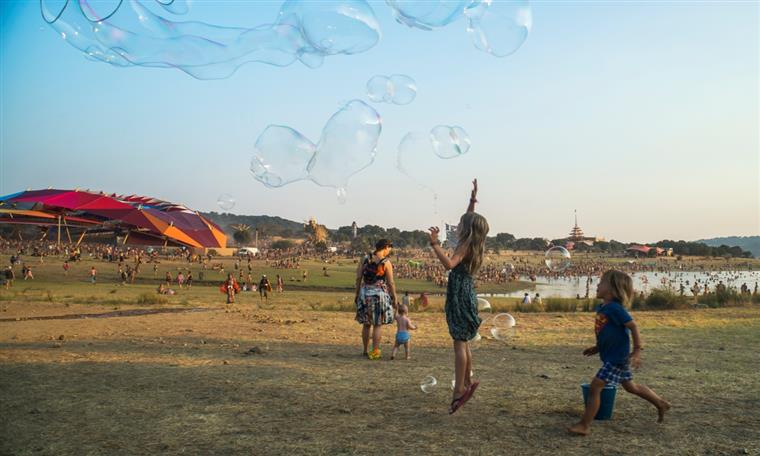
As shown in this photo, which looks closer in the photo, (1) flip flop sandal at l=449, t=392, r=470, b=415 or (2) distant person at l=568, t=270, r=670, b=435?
(2) distant person at l=568, t=270, r=670, b=435

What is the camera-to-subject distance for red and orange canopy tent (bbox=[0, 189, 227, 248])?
1833 inches

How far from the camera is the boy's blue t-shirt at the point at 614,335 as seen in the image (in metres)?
4.93

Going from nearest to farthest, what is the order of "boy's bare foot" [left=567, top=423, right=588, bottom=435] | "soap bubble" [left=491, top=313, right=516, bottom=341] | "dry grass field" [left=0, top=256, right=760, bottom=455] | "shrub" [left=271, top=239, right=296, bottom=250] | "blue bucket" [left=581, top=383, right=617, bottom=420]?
1. "dry grass field" [left=0, top=256, right=760, bottom=455]
2. "boy's bare foot" [left=567, top=423, right=588, bottom=435]
3. "blue bucket" [left=581, top=383, right=617, bottom=420]
4. "soap bubble" [left=491, top=313, right=516, bottom=341]
5. "shrub" [left=271, top=239, right=296, bottom=250]

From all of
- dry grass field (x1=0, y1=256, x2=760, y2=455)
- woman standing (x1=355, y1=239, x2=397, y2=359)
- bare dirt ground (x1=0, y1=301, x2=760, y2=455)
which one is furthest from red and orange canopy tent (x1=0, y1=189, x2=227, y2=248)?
woman standing (x1=355, y1=239, x2=397, y2=359)

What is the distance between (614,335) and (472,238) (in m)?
1.67

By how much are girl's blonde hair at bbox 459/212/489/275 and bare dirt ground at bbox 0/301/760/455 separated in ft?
4.87

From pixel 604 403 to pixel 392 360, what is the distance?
416 cm

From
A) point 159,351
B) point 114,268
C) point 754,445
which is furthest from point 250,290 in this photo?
point 754,445

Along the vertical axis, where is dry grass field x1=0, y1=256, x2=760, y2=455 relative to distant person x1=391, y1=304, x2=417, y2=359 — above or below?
below

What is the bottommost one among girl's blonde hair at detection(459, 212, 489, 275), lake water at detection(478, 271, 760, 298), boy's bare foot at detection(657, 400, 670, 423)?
lake water at detection(478, 271, 760, 298)

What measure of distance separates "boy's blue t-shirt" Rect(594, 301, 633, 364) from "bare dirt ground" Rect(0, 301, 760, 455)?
2.17 feet

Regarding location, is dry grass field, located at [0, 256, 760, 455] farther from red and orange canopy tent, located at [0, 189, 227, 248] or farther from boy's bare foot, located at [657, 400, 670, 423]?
red and orange canopy tent, located at [0, 189, 227, 248]

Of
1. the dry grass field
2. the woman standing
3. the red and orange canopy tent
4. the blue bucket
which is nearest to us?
the dry grass field

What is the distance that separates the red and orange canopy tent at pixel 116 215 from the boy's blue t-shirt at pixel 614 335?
49.1 meters
